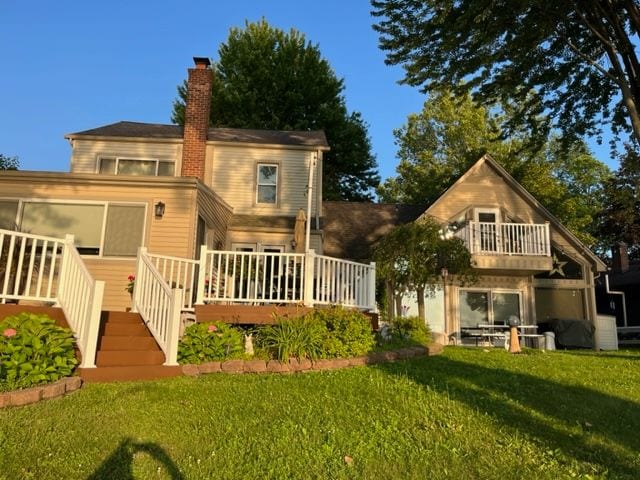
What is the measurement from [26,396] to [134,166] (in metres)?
11.6

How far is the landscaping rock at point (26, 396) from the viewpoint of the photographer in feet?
16.7

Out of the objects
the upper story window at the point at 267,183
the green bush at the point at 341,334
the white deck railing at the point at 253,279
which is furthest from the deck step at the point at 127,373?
the upper story window at the point at 267,183

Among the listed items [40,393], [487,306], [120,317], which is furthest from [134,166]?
[487,306]

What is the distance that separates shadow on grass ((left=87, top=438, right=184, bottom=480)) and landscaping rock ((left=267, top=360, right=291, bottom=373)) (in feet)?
10.9

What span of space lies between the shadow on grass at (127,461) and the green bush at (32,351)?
201cm

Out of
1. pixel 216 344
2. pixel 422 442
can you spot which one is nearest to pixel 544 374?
pixel 422 442

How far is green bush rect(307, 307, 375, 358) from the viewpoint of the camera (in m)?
8.13

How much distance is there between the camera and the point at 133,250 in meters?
11.0

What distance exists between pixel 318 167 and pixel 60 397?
470 inches

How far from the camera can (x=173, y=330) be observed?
24.3 ft

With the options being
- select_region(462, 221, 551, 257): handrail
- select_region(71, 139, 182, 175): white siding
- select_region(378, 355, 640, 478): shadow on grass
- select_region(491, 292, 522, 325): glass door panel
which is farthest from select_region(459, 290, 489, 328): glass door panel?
select_region(71, 139, 182, 175): white siding

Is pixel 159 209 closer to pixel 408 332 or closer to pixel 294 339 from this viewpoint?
pixel 294 339

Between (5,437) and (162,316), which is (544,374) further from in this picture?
(5,437)

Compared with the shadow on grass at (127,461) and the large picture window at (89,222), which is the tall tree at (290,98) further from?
the shadow on grass at (127,461)
